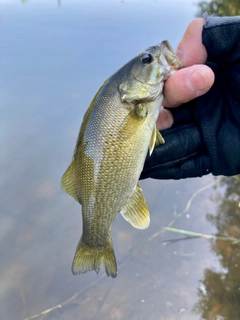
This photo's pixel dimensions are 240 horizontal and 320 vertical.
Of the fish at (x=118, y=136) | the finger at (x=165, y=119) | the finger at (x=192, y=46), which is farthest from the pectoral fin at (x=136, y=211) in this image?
the finger at (x=192, y=46)

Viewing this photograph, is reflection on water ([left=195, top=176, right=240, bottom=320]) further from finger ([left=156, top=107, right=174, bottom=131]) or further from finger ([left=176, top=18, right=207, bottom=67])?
finger ([left=176, top=18, right=207, bottom=67])

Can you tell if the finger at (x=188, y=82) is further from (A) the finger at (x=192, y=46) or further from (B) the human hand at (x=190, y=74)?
(A) the finger at (x=192, y=46)

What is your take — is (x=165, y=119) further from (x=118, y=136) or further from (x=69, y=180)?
(x=69, y=180)

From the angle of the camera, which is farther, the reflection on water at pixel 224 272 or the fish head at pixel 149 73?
the reflection on water at pixel 224 272

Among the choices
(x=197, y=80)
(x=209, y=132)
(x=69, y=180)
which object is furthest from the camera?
(x=209, y=132)

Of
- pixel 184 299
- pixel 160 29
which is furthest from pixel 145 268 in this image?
pixel 160 29

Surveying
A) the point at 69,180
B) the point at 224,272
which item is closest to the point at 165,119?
the point at 69,180
